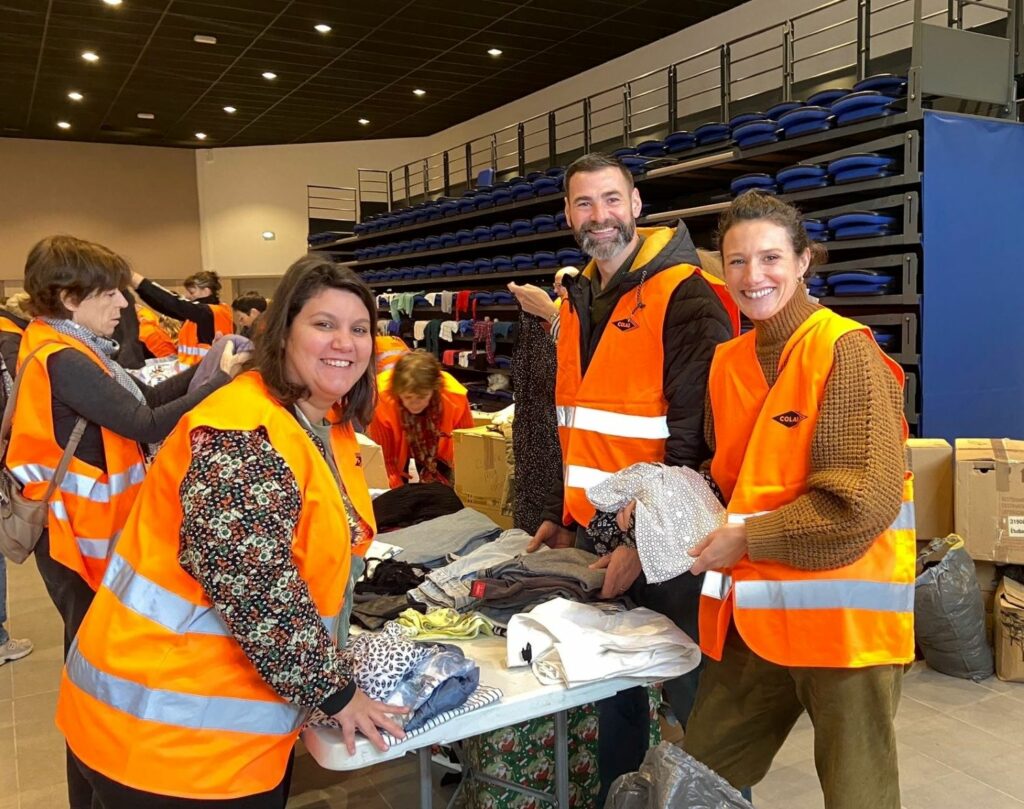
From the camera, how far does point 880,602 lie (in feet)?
6.04

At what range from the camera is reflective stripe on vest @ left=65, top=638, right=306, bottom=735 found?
146cm

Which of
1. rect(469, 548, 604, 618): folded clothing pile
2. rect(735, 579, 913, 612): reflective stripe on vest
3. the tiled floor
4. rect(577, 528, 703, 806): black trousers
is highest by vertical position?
rect(735, 579, 913, 612): reflective stripe on vest

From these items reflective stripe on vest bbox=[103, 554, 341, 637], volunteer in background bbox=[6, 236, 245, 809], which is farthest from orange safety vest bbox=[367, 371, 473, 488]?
reflective stripe on vest bbox=[103, 554, 341, 637]

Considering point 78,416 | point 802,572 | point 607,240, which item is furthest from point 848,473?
point 78,416

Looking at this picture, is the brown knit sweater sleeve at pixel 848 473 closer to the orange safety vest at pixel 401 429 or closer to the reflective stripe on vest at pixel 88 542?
the reflective stripe on vest at pixel 88 542

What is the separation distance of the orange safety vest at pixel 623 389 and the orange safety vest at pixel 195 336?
4.84 meters

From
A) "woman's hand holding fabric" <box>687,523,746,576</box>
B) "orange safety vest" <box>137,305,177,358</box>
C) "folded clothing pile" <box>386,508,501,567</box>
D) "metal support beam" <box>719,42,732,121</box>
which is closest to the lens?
"woman's hand holding fabric" <box>687,523,746,576</box>

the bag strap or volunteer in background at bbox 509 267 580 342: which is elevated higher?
volunteer in background at bbox 509 267 580 342

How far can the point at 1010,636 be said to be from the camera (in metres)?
3.88

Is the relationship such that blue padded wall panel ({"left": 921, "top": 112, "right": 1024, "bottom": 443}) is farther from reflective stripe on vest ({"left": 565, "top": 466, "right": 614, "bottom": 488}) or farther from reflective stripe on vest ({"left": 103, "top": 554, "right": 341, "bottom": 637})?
reflective stripe on vest ({"left": 103, "top": 554, "right": 341, "bottom": 637})

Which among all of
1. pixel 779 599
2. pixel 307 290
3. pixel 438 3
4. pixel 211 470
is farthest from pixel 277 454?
pixel 438 3

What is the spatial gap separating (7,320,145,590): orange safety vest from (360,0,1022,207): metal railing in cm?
450

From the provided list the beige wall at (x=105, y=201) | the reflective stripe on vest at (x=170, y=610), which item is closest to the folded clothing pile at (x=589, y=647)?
the reflective stripe on vest at (x=170, y=610)

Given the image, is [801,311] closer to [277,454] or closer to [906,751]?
[277,454]
